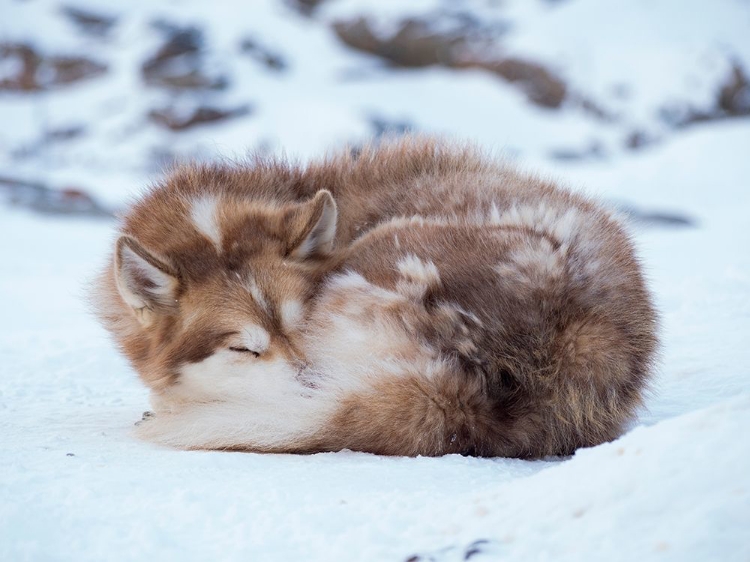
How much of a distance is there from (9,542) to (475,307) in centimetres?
152

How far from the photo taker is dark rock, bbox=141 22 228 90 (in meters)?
23.4

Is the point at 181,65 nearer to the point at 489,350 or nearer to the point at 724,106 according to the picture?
the point at 724,106

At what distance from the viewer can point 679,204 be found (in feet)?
44.8

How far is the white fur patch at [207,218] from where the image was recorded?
324 centimetres

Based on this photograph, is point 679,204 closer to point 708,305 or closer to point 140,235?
point 708,305

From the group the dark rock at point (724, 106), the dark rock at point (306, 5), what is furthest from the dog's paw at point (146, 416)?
the dark rock at point (306, 5)

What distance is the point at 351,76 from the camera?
2478 centimetres

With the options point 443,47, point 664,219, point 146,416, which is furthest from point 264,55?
point 146,416

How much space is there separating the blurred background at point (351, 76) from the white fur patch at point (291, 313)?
13838 millimetres

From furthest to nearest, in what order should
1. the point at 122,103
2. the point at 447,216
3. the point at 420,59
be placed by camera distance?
the point at 420,59, the point at 122,103, the point at 447,216

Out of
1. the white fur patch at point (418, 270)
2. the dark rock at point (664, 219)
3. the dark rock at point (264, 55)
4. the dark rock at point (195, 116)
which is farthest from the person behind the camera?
the dark rock at point (264, 55)

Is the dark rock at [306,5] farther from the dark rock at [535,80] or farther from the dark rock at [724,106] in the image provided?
the dark rock at [724,106]

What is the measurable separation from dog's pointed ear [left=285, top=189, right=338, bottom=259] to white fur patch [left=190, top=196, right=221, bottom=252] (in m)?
0.31

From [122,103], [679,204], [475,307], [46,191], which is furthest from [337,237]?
[122,103]
